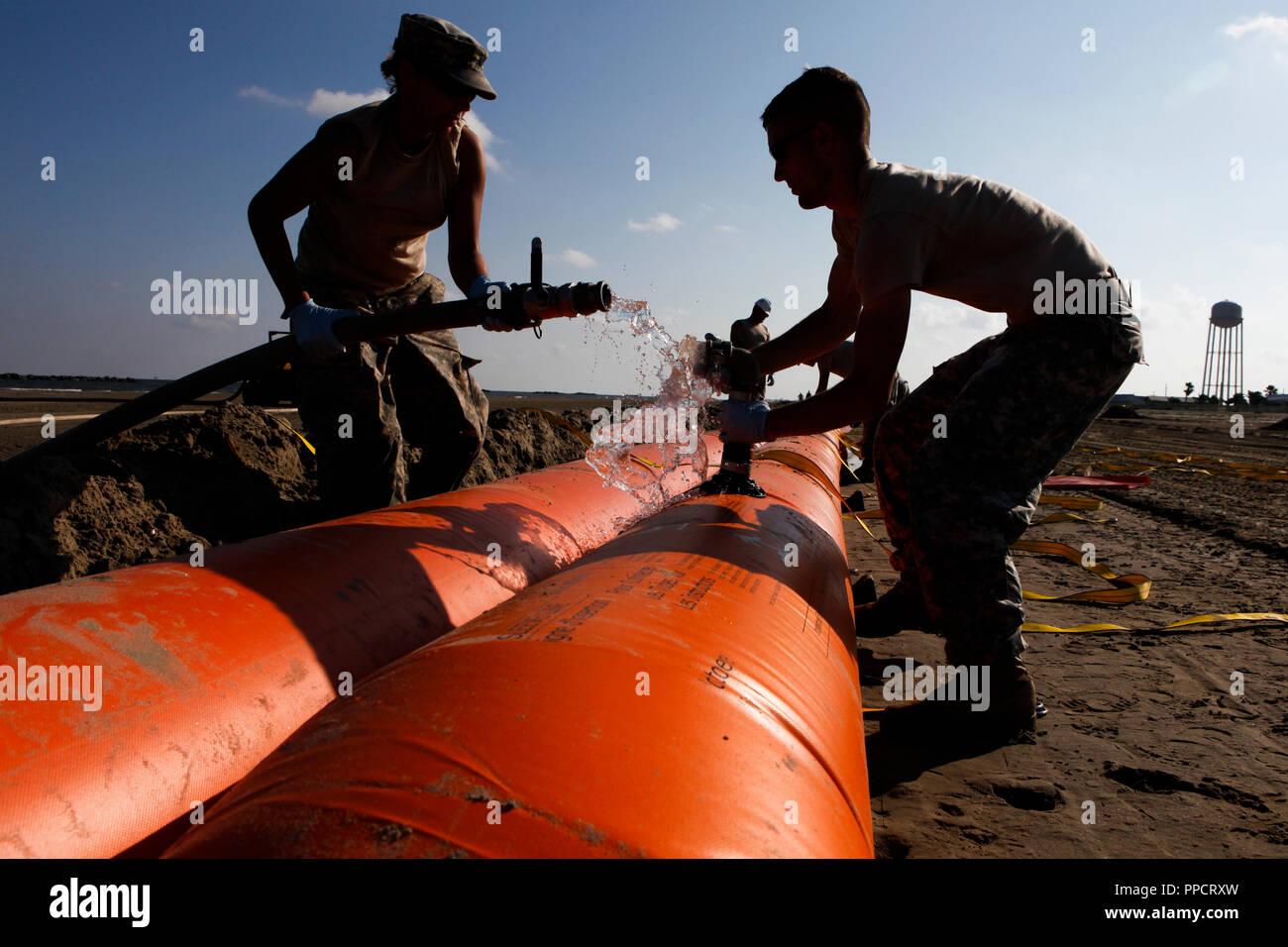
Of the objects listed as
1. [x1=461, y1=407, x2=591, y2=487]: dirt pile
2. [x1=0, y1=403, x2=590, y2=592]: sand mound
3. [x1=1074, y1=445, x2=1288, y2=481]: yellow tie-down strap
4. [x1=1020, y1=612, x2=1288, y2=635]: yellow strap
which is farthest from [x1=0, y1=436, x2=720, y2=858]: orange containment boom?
[x1=1074, y1=445, x2=1288, y2=481]: yellow tie-down strap

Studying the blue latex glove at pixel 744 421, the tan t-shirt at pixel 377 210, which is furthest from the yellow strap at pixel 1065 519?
the tan t-shirt at pixel 377 210

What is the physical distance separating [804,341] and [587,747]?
2.64m

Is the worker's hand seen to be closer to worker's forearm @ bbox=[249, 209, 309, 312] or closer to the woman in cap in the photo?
the woman in cap

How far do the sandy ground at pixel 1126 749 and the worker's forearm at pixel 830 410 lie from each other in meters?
1.03

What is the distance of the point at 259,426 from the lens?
14.4 feet

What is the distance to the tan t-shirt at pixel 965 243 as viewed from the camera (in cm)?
226

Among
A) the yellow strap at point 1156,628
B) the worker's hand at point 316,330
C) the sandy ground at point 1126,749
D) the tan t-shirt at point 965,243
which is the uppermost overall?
the tan t-shirt at point 965,243

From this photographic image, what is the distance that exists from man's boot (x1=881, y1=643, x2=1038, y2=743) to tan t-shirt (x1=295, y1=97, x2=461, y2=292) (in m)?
2.82

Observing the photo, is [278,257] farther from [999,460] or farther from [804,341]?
[999,460]

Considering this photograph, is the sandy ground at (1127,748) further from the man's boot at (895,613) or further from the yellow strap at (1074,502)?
the yellow strap at (1074,502)

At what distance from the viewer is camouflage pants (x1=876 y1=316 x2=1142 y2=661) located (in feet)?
7.41
